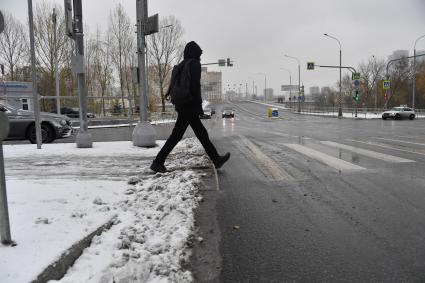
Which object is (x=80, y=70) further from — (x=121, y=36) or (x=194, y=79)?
(x=121, y=36)

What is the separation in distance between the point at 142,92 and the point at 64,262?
8.26m

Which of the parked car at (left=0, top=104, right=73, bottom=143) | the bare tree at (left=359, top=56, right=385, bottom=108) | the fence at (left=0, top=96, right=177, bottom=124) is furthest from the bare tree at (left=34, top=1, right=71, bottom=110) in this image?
the bare tree at (left=359, top=56, right=385, bottom=108)

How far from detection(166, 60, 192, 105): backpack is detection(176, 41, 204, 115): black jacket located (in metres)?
0.07

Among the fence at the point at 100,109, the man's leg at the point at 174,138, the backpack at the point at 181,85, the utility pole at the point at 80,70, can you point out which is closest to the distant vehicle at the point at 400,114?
the fence at the point at 100,109

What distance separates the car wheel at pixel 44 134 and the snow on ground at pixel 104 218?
5.40 metres

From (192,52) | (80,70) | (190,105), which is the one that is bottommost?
(190,105)

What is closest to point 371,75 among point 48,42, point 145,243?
point 48,42

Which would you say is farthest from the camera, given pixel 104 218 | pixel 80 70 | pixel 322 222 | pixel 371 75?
pixel 371 75

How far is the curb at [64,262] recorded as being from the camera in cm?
263

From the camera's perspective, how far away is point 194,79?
20.4 ft

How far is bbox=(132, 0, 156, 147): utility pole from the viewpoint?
10.4m

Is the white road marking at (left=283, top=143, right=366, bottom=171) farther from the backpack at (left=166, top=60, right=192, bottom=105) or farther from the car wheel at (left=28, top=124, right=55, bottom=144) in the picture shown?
the car wheel at (left=28, top=124, right=55, bottom=144)

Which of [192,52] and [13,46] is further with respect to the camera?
[13,46]

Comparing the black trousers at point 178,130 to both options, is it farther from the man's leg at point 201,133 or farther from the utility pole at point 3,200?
the utility pole at point 3,200
